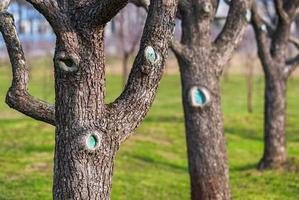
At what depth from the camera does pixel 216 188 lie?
34.4 feet

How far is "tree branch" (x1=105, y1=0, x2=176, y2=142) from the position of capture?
6.90m

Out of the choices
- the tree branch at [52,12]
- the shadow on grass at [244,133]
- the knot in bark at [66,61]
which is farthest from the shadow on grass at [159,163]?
the tree branch at [52,12]

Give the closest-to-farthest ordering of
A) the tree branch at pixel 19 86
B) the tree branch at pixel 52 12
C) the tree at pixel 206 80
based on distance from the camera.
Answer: the tree branch at pixel 52 12
the tree branch at pixel 19 86
the tree at pixel 206 80

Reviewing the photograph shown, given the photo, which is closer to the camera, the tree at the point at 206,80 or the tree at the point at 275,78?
the tree at the point at 206,80

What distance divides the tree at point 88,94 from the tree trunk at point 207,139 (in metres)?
3.53

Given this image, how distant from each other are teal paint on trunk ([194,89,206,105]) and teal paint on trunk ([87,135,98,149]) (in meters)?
4.04

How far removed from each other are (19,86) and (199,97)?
4121 mm

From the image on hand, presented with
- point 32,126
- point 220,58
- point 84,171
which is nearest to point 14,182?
point 220,58

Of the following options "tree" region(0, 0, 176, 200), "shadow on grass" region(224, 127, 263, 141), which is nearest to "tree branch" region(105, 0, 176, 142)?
"tree" region(0, 0, 176, 200)

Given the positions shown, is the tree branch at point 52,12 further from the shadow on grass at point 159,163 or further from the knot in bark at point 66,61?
the shadow on grass at point 159,163

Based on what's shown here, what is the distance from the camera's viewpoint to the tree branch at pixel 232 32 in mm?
10453

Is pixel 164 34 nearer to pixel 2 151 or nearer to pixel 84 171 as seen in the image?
pixel 84 171

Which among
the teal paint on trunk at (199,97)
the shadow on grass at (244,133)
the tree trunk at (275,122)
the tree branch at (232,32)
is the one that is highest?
the tree branch at (232,32)

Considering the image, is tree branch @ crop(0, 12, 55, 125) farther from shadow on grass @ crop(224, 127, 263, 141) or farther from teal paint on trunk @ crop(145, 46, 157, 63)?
shadow on grass @ crop(224, 127, 263, 141)
